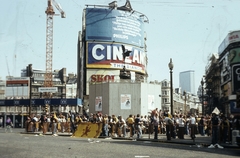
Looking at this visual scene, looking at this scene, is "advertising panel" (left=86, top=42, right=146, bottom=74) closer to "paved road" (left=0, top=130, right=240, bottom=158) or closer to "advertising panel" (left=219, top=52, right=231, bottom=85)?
"advertising panel" (left=219, top=52, right=231, bottom=85)

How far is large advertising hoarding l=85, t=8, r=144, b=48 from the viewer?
6519 centimetres

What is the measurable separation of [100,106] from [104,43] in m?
18.4

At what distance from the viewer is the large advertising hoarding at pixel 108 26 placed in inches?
2566

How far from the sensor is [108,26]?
65.4 m

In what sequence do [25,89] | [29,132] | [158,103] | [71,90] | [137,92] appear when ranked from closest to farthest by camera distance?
[29,132], [137,92], [158,103], [25,89], [71,90]

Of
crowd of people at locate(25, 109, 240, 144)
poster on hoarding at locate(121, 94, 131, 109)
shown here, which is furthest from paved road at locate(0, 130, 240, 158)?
poster on hoarding at locate(121, 94, 131, 109)

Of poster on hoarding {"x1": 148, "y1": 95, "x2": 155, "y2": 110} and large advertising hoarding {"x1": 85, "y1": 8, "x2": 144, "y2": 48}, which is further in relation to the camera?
large advertising hoarding {"x1": 85, "y1": 8, "x2": 144, "y2": 48}

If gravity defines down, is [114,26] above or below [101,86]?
above

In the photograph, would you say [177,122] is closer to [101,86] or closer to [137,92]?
[137,92]

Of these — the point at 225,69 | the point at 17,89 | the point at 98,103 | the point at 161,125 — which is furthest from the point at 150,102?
the point at 17,89

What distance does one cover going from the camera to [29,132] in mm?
34188

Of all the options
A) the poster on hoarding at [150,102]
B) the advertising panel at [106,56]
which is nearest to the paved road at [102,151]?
the poster on hoarding at [150,102]

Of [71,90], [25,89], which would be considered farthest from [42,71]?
[25,89]

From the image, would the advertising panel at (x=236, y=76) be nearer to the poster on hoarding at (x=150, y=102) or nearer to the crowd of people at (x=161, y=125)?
the poster on hoarding at (x=150, y=102)
